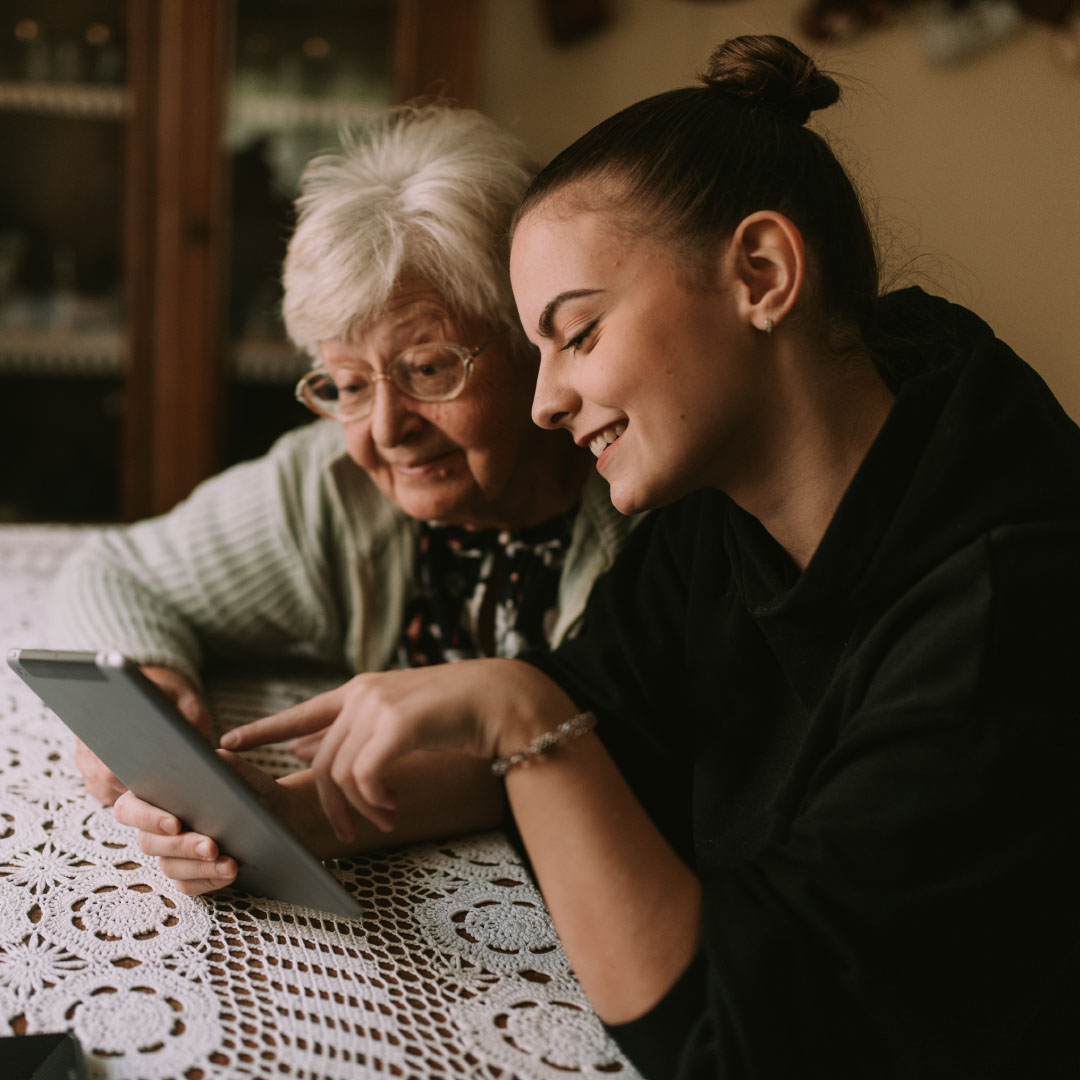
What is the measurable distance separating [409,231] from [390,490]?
0.32 metres

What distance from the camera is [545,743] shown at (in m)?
0.77

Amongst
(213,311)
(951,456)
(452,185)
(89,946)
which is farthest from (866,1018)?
(213,311)

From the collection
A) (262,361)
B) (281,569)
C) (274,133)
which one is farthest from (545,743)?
(274,133)

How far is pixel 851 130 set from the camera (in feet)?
4.22

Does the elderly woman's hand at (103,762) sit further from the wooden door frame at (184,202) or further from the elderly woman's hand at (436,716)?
the wooden door frame at (184,202)

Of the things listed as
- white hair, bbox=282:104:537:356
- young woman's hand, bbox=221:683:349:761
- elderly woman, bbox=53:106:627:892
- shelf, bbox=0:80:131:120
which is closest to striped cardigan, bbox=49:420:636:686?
elderly woman, bbox=53:106:627:892

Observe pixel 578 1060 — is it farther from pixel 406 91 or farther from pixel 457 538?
pixel 406 91

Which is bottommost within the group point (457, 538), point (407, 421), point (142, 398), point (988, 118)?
point (142, 398)

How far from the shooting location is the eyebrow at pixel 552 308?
2.73 feet

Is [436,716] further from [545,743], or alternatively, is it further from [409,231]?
[409,231]

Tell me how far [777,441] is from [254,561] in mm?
837

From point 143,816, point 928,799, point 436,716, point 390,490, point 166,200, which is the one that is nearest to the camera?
point 928,799

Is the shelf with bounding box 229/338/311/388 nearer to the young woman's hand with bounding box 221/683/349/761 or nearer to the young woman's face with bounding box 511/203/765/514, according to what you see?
the young woman's hand with bounding box 221/683/349/761

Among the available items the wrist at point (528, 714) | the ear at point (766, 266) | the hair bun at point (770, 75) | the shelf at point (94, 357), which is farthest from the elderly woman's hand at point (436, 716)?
the shelf at point (94, 357)
